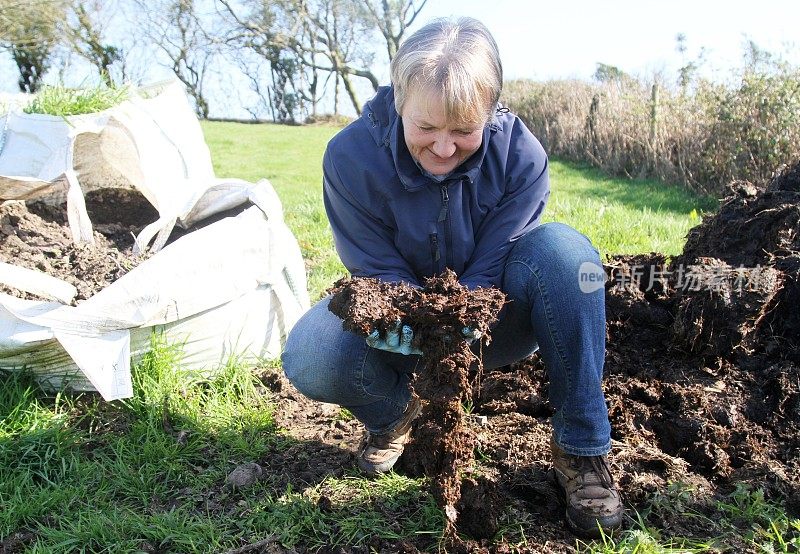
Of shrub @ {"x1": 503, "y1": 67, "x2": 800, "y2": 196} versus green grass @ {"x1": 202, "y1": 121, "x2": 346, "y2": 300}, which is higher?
shrub @ {"x1": 503, "y1": 67, "x2": 800, "y2": 196}

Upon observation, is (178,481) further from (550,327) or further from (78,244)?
(78,244)

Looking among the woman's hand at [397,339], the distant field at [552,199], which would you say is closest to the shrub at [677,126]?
the distant field at [552,199]

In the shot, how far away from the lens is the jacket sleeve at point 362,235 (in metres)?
1.98

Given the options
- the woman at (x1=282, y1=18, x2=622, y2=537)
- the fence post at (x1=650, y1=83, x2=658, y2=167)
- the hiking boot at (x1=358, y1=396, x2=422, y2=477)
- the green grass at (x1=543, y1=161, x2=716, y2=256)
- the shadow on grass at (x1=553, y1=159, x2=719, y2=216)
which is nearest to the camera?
the woman at (x1=282, y1=18, x2=622, y2=537)

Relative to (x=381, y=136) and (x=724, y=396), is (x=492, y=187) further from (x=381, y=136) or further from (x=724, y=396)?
(x=724, y=396)

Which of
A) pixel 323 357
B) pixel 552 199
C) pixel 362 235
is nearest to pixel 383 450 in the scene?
pixel 323 357

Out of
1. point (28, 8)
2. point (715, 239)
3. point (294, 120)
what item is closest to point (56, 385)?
point (715, 239)

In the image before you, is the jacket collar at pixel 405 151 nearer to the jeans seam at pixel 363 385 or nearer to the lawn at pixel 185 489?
the jeans seam at pixel 363 385

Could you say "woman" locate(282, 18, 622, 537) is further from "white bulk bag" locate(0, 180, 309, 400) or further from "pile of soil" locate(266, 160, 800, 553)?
"white bulk bag" locate(0, 180, 309, 400)

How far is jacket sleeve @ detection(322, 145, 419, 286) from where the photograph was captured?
1977mm

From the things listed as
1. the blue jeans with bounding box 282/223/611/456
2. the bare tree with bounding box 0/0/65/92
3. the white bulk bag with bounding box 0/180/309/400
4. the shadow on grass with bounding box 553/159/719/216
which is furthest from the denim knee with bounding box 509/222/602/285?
the bare tree with bounding box 0/0/65/92

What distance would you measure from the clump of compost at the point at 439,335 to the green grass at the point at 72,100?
265 cm

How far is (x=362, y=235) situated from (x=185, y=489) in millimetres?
1039

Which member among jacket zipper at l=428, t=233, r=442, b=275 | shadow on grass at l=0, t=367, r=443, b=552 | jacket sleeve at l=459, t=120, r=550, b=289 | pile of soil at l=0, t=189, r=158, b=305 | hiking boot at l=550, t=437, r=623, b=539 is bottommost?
shadow on grass at l=0, t=367, r=443, b=552
